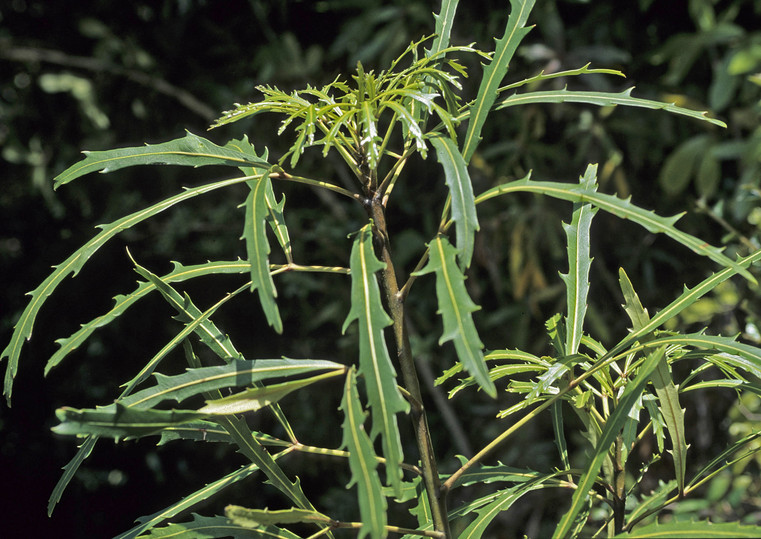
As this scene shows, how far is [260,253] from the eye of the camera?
15.1 inches

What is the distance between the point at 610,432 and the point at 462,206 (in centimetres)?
17

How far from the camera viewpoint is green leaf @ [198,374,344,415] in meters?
0.41

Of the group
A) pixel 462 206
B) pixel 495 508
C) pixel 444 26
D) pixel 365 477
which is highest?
pixel 444 26

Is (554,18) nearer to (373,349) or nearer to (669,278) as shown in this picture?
(669,278)

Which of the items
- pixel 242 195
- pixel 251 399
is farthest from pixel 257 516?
pixel 242 195

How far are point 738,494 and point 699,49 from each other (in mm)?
861

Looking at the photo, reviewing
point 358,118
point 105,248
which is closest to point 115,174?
point 105,248

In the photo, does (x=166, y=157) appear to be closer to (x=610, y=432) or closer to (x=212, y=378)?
(x=212, y=378)

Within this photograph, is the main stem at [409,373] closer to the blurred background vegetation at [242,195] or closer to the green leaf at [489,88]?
the green leaf at [489,88]

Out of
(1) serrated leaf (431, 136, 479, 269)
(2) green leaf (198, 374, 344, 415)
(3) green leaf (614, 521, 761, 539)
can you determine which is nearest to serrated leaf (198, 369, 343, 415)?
(2) green leaf (198, 374, 344, 415)

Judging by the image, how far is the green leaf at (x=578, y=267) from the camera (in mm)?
512

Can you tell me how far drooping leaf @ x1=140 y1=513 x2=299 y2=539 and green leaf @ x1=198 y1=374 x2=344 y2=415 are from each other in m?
0.12

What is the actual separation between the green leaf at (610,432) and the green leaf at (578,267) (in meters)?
0.09

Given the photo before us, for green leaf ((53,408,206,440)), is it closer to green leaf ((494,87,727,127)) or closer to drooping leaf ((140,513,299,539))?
drooping leaf ((140,513,299,539))
